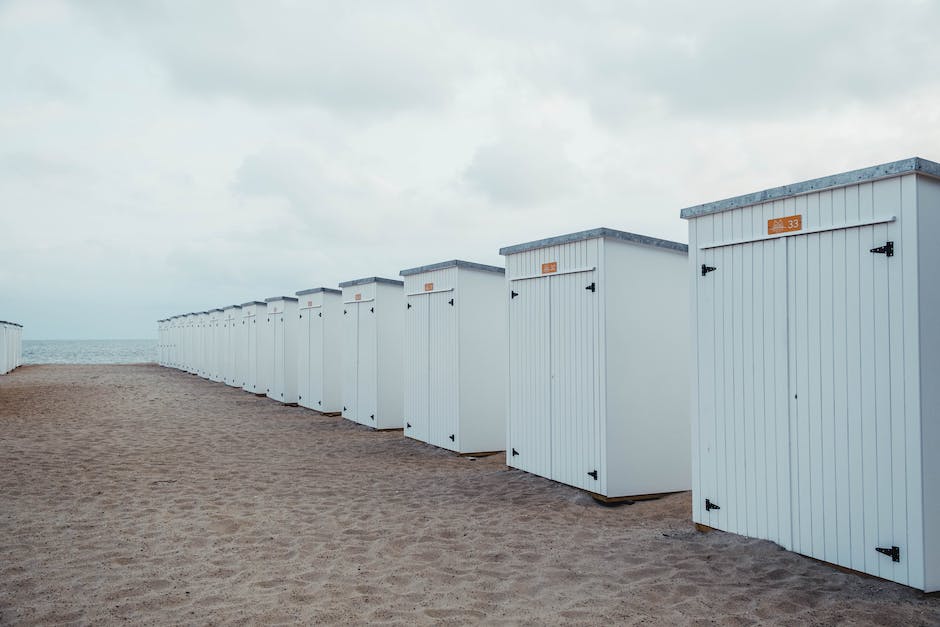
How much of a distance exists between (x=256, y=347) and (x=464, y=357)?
10.8 meters

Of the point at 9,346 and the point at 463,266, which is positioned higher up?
the point at 463,266

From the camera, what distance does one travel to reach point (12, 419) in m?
11.9

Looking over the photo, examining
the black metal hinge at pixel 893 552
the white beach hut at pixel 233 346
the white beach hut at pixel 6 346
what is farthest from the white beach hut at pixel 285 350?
the white beach hut at pixel 6 346

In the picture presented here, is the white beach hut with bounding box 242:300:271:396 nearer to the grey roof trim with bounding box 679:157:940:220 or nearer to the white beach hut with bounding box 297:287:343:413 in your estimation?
the white beach hut with bounding box 297:287:343:413

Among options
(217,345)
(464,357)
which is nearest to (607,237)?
(464,357)

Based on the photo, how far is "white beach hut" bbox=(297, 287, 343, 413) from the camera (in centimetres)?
1386

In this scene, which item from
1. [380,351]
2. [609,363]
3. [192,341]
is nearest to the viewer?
[609,363]

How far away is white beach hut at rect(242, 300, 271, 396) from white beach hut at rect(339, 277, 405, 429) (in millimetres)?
6028

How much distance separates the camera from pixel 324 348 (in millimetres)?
13922

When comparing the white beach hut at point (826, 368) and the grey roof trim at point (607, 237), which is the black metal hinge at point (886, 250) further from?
the grey roof trim at point (607, 237)

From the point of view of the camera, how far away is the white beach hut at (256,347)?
58.0 feet

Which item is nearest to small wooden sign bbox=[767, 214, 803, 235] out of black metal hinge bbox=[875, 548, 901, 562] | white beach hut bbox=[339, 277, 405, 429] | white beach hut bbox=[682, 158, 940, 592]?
white beach hut bbox=[682, 158, 940, 592]

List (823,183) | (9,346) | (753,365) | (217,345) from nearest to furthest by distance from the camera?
(823,183)
(753,365)
(217,345)
(9,346)

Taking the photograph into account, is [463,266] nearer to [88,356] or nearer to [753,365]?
[753,365]
